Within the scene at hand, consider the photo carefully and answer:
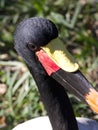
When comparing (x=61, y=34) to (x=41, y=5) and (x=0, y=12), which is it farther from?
(x=0, y=12)

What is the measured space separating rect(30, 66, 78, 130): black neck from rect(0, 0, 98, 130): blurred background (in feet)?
2.46

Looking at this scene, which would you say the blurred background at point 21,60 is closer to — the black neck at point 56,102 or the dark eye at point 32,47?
the black neck at point 56,102

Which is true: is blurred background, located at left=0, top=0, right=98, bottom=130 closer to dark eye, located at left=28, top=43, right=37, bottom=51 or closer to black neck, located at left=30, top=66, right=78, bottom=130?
black neck, located at left=30, top=66, right=78, bottom=130

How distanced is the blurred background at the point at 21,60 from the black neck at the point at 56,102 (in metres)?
0.75

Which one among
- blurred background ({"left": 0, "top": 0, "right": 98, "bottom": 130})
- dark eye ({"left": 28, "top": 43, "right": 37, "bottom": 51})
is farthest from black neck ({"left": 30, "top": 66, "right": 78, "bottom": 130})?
blurred background ({"left": 0, "top": 0, "right": 98, "bottom": 130})

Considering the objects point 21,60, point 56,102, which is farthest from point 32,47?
point 21,60

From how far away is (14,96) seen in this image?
443cm

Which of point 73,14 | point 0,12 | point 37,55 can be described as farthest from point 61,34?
point 37,55

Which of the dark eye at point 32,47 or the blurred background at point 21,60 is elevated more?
the blurred background at point 21,60

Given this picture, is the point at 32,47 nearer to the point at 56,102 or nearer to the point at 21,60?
the point at 56,102

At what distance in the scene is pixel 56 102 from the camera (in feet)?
11.1

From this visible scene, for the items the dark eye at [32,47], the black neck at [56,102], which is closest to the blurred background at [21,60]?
the black neck at [56,102]

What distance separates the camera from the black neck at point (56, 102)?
3.31 meters

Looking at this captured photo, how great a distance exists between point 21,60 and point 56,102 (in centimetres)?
134
